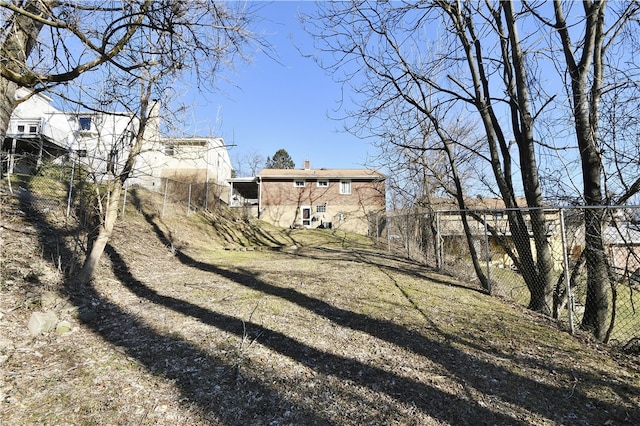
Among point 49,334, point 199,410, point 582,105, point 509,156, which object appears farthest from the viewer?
point 509,156

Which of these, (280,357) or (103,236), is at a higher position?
(103,236)

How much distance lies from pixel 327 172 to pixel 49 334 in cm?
2650

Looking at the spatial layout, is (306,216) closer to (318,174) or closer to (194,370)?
(318,174)

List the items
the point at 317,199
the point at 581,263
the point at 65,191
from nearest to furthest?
the point at 581,263
the point at 65,191
the point at 317,199

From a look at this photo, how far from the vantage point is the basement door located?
2856 centimetres

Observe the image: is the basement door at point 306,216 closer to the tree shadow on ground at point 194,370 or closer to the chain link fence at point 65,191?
the chain link fence at point 65,191

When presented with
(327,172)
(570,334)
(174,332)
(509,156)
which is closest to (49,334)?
(174,332)

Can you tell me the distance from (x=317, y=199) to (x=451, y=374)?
25765mm

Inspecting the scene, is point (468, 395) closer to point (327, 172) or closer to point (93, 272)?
point (93, 272)

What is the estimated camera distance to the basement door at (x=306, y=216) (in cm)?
2856

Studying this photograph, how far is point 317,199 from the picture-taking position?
29.0 meters

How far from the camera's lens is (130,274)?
7.01 m

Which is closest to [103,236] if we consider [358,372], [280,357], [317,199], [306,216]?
[280,357]

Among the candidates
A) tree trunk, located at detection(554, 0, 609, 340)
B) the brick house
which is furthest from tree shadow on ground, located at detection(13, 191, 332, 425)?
the brick house
